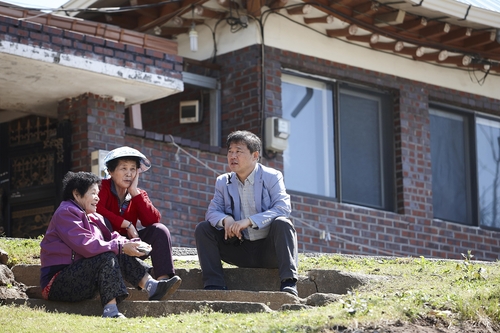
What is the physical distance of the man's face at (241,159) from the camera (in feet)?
31.6

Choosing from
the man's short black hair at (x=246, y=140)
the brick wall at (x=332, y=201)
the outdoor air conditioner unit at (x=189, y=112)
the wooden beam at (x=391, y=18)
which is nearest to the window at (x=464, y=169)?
the brick wall at (x=332, y=201)

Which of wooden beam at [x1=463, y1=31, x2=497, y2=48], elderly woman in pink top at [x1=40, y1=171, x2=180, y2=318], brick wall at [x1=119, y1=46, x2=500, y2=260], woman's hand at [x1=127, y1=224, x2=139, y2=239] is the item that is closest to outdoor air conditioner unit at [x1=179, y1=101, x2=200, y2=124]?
brick wall at [x1=119, y1=46, x2=500, y2=260]

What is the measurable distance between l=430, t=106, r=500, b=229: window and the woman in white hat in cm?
755

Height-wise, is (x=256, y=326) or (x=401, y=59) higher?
(x=401, y=59)

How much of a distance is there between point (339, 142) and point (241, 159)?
5.52 metres

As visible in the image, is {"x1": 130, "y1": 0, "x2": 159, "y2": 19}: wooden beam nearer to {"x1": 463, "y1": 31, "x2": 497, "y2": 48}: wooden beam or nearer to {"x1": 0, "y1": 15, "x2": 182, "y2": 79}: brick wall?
{"x1": 0, "y1": 15, "x2": 182, "y2": 79}: brick wall

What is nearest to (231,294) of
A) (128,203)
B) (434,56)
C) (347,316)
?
(128,203)

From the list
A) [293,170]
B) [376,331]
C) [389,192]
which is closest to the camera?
[376,331]

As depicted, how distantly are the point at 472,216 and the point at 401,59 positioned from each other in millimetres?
2639

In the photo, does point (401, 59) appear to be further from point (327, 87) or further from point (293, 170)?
point (293, 170)

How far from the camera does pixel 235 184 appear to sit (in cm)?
970

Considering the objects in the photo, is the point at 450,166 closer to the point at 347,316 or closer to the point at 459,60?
the point at 459,60

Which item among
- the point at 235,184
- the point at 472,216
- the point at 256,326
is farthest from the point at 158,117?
the point at 256,326

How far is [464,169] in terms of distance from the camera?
1645cm
